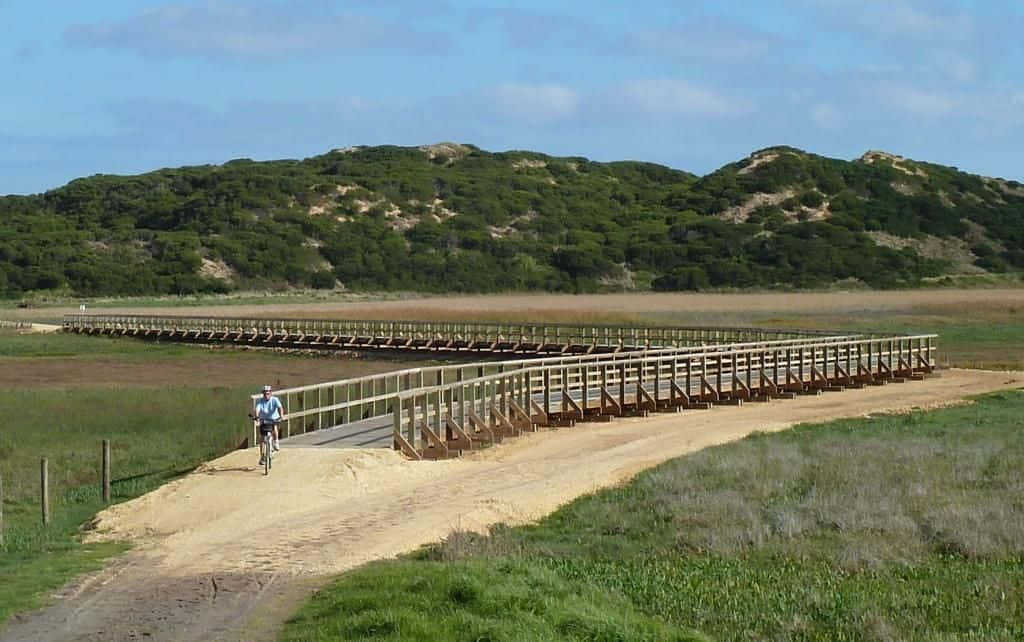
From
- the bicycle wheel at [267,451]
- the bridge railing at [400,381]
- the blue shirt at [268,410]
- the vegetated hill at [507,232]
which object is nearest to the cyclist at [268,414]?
the blue shirt at [268,410]

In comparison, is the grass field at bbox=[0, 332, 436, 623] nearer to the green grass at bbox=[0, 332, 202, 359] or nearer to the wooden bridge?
the green grass at bbox=[0, 332, 202, 359]

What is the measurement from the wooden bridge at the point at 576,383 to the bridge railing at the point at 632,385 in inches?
1.4

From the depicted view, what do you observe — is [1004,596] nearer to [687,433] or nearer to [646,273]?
[687,433]

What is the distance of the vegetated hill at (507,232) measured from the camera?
5256 inches

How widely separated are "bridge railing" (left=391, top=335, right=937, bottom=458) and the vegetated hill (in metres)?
82.8

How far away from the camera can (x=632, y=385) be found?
1414 inches

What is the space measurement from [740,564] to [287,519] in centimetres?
593

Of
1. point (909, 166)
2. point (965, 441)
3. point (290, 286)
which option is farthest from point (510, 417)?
point (909, 166)

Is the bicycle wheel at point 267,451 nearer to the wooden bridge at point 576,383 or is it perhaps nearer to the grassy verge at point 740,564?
the wooden bridge at point 576,383

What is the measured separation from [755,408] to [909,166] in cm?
14061

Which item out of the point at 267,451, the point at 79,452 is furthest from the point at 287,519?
the point at 79,452

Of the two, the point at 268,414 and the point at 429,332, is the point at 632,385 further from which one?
the point at 429,332

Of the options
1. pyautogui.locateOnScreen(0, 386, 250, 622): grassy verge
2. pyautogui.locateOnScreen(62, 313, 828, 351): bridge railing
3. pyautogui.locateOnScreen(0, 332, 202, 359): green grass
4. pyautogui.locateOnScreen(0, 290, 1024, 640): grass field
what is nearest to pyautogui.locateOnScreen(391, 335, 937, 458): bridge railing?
pyautogui.locateOnScreen(0, 290, 1024, 640): grass field

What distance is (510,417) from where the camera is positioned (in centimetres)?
2967
